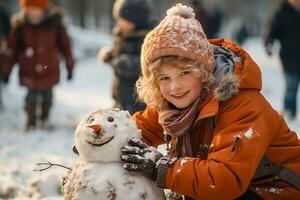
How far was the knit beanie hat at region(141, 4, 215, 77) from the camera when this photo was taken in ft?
9.84

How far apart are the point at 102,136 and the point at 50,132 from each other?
4.79m

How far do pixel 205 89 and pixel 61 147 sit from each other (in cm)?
396

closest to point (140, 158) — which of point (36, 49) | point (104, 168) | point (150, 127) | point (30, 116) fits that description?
point (104, 168)

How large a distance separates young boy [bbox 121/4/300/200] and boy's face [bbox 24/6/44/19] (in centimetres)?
471

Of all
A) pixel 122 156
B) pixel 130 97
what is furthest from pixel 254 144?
pixel 130 97

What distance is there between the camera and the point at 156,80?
3182 millimetres

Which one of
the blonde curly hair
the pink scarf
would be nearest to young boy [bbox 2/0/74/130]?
the blonde curly hair

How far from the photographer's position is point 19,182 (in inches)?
201

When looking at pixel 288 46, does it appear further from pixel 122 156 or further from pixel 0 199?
pixel 122 156

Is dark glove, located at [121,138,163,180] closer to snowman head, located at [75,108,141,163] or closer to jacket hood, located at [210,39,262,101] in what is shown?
snowman head, located at [75,108,141,163]

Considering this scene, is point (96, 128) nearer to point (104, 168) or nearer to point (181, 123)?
point (104, 168)

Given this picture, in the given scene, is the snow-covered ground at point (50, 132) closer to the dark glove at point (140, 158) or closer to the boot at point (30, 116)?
the boot at point (30, 116)

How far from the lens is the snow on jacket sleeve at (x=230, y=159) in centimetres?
286

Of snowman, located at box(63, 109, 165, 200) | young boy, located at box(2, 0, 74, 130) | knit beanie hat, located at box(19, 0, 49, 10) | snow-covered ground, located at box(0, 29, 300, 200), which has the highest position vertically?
snowman, located at box(63, 109, 165, 200)
